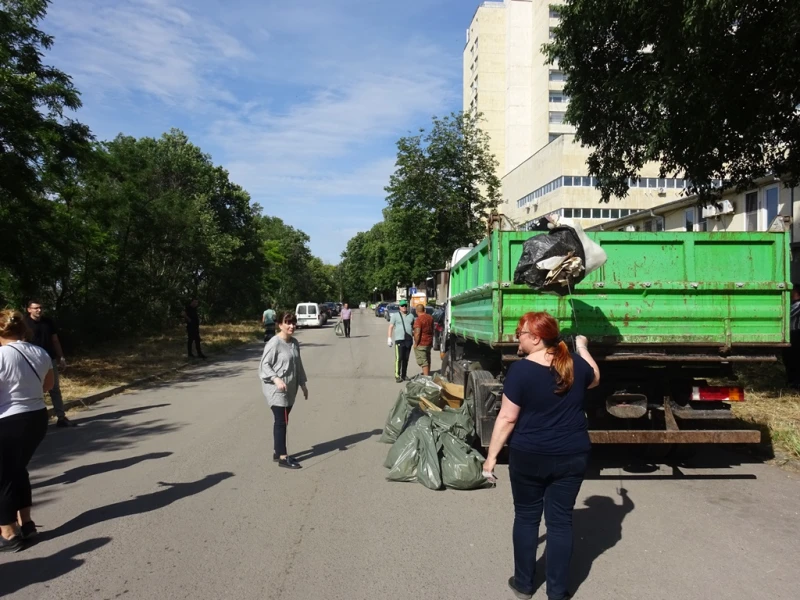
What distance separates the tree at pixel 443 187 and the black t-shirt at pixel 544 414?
77.8 feet

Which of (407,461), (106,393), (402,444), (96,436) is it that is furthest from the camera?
(106,393)

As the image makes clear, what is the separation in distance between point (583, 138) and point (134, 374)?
1114cm

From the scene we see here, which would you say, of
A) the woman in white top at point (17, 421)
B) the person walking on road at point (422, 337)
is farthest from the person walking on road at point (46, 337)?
the person walking on road at point (422, 337)

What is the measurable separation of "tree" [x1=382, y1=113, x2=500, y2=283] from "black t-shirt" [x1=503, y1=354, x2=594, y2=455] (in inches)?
934

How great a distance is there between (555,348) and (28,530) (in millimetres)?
3988

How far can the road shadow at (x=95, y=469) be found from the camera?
634cm

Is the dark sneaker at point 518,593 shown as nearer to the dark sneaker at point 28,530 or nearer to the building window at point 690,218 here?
the dark sneaker at point 28,530

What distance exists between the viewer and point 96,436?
336 inches

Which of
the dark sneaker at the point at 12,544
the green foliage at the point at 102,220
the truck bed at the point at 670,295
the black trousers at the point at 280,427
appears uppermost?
the green foliage at the point at 102,220

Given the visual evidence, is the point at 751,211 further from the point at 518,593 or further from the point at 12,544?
the point at 12,544

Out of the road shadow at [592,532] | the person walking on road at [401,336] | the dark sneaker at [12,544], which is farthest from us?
the person walking on road at [401,336]

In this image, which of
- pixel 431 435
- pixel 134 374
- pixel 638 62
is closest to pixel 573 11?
pixel 638 62

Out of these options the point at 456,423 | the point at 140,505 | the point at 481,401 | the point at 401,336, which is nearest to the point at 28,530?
the point at 140,505

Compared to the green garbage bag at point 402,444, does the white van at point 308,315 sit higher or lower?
higher
